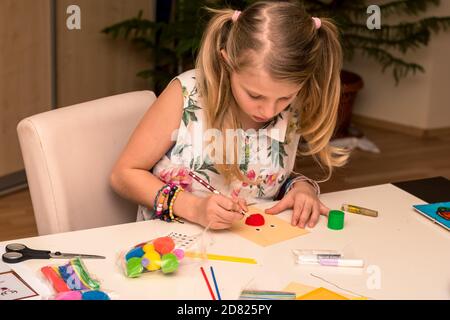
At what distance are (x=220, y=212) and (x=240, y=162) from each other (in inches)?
13.7

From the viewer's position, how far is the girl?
150cm

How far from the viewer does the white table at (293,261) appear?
1221 millimetres

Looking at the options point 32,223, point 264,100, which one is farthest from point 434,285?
point 32,223

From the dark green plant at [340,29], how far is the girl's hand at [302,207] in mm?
2020

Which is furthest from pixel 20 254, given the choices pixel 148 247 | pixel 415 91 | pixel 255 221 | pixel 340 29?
pixel 415 91

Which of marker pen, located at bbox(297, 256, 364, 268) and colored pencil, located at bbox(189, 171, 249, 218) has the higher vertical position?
colored pencil, located at bbox(189, 171, 249, 218)

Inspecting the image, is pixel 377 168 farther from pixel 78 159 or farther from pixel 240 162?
pixel 78 159

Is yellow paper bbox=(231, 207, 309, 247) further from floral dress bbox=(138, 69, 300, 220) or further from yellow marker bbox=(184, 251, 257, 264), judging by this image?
floral dress bbox=(138, 69, 300, 220)

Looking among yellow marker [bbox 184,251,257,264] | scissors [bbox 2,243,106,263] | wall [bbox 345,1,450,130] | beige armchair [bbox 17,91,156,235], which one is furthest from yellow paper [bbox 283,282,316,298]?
wall [bbox 345,1,450,130]

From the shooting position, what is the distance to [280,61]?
148 cm

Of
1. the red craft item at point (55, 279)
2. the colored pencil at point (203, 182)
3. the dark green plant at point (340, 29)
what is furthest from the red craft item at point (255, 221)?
the dark green plant at point (340, 29)

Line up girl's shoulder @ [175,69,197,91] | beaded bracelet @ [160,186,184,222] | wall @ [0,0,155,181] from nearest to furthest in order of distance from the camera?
beaded bracelet @ [160,186,184,222] < girl's shoulder @ [175,69,197,91] < wall @ [0,0,155,181]

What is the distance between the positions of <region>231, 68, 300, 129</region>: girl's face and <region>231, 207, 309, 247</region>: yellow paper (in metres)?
0.24

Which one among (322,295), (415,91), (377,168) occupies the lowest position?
(377,168)
